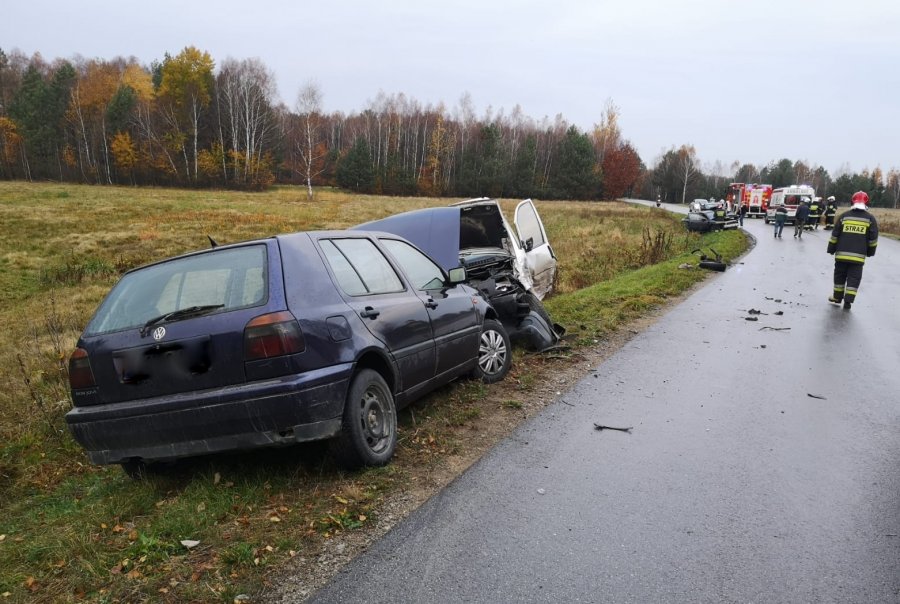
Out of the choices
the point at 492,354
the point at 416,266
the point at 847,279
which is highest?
the point at 416,266

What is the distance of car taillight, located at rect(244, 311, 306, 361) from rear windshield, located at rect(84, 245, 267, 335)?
169 mm

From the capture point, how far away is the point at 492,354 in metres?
6.25

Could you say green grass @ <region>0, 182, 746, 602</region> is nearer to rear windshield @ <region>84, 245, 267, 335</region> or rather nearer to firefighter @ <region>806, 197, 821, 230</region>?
rear windshield @ <region>84, 245, 267, 335</region>

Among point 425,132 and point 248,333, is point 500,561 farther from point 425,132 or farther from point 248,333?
point 425,132

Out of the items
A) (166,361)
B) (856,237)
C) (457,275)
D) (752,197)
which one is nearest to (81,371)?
(166,361)

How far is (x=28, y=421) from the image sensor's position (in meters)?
5.64

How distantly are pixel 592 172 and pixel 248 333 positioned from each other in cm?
7922

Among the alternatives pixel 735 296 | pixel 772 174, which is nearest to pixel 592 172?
pixel 772 174

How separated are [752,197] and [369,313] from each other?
2148 inches

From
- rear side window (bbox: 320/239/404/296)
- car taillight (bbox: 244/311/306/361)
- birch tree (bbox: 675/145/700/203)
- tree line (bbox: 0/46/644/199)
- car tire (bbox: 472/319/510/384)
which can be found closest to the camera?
car taillight (bbox: 244/311/306/361)

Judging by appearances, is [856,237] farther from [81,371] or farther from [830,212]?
[830,212]

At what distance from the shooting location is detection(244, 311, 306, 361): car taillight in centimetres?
342

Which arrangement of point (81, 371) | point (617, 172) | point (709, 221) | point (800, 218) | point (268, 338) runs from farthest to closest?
point (617, 172), point (709, 221), point (800, 218), point (81, 371), point (268, 338)

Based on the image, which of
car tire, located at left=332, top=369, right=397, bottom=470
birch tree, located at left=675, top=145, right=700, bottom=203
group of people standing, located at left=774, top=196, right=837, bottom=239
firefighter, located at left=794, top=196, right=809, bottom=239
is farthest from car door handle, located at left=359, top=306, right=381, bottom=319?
birch tree, located at left=675, top=145, right=700, bottom=203
